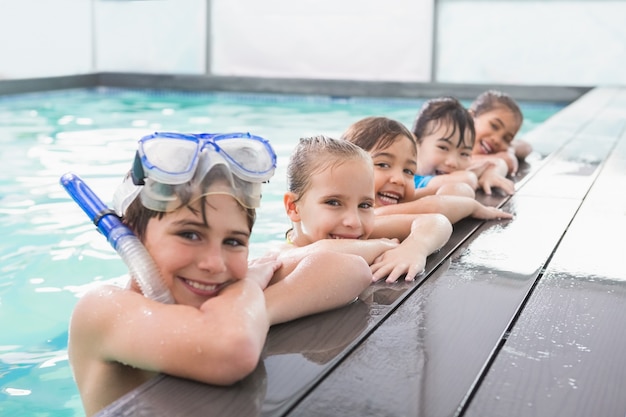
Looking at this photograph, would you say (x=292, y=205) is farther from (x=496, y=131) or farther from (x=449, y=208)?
(x=496, y=131)

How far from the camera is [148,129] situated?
855cm

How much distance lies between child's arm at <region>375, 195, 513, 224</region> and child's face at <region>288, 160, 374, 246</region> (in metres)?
0.49

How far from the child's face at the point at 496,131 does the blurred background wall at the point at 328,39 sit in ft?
22.9

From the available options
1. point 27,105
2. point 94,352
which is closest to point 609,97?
point 27,105

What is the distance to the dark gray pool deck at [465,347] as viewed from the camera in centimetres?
153

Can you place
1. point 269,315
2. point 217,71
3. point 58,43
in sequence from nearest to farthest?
point 269,315
point 58,43
point 217,71

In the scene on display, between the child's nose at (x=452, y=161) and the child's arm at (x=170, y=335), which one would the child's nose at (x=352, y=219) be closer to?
the child's arm at (x=170, y=335)

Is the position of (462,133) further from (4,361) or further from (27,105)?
(27,105)

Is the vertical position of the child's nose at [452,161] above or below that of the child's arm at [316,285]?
above

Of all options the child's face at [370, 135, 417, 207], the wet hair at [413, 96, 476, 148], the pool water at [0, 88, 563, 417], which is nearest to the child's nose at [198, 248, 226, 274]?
the pool water at [0, 88, 563, 417]

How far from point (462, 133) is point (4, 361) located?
220 centimetres

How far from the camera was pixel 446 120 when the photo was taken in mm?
3834

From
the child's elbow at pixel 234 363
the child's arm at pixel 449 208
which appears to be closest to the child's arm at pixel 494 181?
the child's arm at pixel 449 208

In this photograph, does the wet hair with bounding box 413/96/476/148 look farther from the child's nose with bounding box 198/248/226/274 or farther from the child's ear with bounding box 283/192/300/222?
the child's nose with bounding box 198/248/226/274
